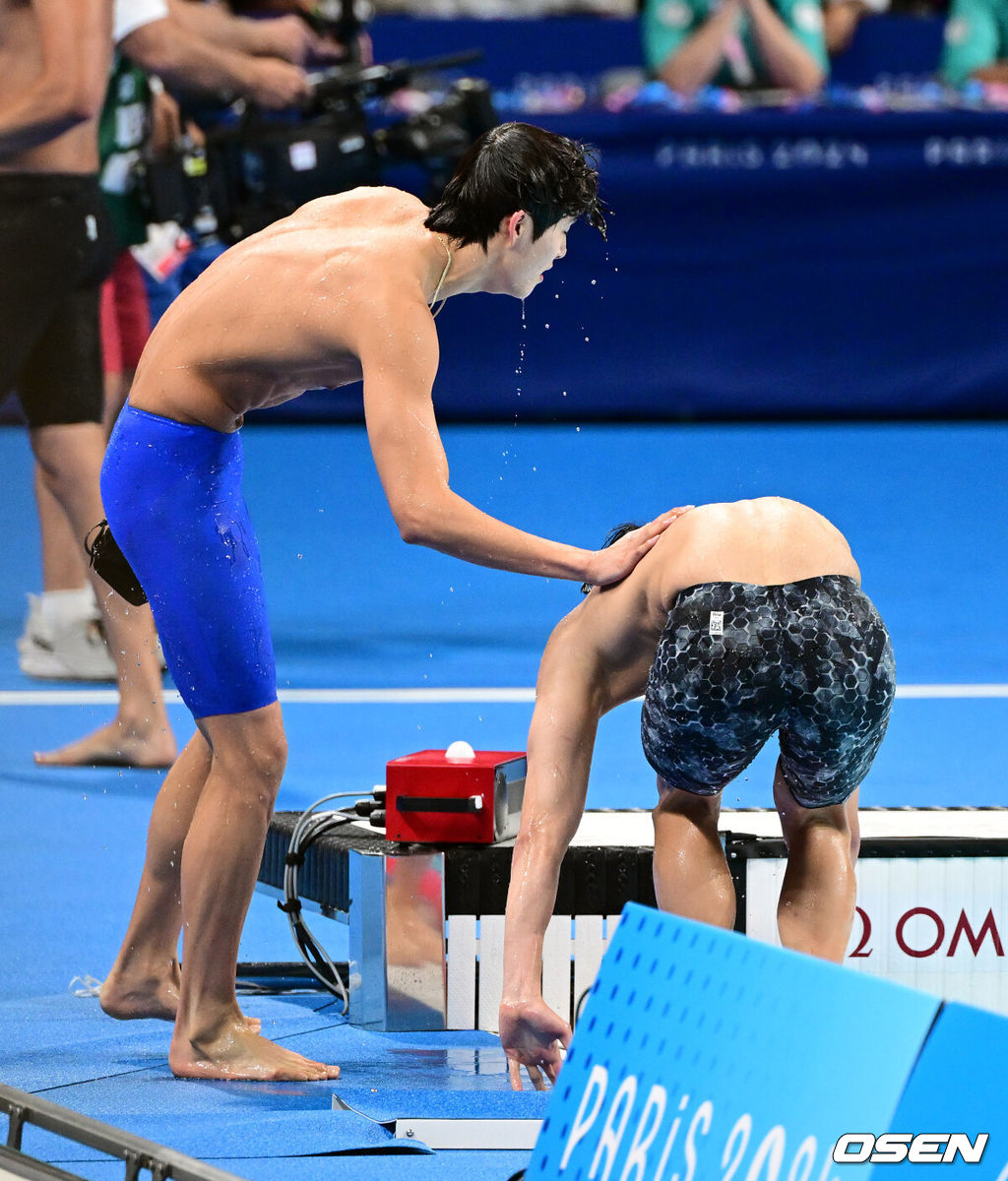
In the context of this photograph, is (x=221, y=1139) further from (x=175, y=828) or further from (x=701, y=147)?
(x=701, y=147)

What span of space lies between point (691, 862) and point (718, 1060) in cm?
90

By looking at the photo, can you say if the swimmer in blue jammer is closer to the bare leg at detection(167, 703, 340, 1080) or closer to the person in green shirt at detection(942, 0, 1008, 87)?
the bare leg at detection(167, 703, 340, 1080)

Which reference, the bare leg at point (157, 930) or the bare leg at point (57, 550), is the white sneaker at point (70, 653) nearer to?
the bare leg at point (57, 550)

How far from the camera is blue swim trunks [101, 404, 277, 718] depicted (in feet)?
9.25

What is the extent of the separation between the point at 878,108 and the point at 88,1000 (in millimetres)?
7046

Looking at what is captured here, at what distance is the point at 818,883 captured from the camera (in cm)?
263

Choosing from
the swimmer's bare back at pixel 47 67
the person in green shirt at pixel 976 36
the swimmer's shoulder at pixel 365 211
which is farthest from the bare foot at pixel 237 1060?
the person in green shirt at pixel 976 36

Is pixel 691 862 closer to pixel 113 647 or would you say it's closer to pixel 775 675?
pixel 775 675

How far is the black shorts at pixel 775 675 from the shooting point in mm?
2469

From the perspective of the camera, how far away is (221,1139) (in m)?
2.60

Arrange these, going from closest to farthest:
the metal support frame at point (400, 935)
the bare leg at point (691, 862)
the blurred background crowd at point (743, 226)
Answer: the bare leg at point (691, 862)
the metal support frame at point (400, 935)
the blurred background crowd at point (743, 226)

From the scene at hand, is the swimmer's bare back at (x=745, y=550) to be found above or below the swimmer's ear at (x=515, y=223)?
Result: below

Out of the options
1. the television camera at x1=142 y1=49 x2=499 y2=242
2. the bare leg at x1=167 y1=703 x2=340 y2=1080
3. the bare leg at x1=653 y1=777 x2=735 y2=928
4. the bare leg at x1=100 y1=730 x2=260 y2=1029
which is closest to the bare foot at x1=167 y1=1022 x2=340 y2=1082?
the bare leg at x1=167 y1=703 x2=340 y2=1080

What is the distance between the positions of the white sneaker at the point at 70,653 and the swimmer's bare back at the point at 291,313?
8.64 ft
